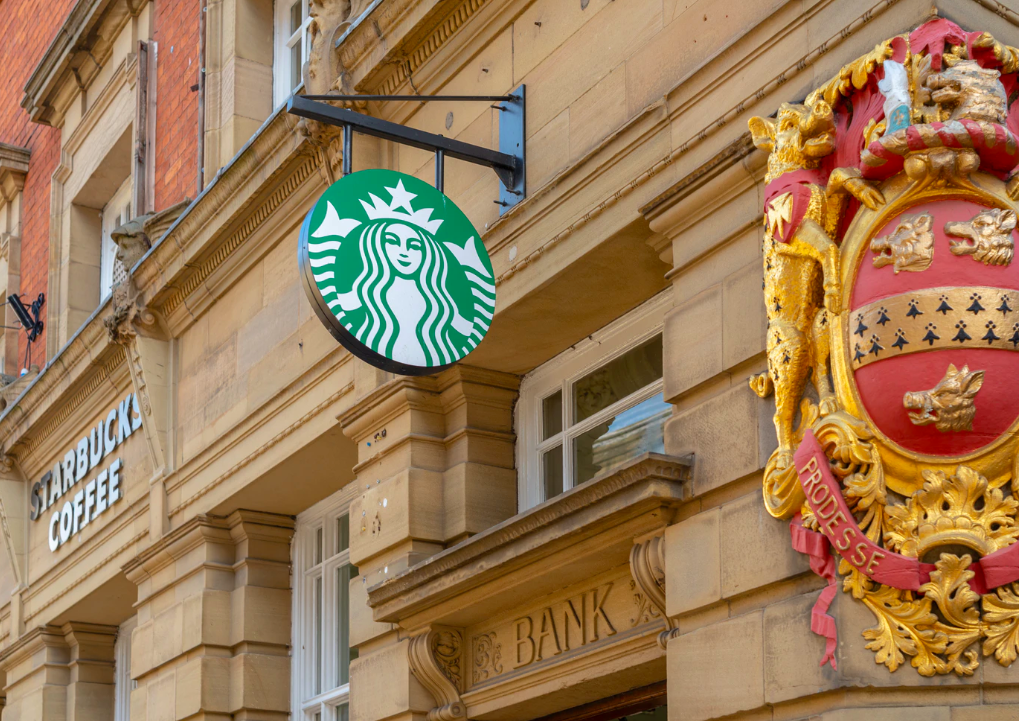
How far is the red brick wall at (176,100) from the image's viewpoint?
14.3m

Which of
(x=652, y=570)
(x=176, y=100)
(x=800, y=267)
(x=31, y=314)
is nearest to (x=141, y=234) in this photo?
(x=176, y=100)

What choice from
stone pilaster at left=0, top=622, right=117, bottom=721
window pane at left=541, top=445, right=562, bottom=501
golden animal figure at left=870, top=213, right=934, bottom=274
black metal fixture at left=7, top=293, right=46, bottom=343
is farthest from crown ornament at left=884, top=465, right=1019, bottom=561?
black metal fixture at left=7, top=293, right=46, bottom=343

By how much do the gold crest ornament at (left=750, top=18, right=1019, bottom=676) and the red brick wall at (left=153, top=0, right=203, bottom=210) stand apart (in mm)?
8502

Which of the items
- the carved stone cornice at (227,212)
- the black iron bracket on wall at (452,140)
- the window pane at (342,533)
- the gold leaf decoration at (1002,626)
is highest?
the carved stone cornice at (227,212)

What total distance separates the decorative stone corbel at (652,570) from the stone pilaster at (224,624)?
5.36 m

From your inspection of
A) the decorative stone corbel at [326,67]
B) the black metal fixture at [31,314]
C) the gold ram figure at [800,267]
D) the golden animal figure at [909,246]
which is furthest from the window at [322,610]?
the black metal fixture at [31,314]

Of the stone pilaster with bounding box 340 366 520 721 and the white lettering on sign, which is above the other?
the white lettering on sign

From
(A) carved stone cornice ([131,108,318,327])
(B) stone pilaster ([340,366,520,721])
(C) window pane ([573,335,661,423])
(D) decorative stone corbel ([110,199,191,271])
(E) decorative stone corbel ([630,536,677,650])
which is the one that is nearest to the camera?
(E) decorative stone corbel ([630,536,677,650])

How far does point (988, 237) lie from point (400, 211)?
334 centimetres

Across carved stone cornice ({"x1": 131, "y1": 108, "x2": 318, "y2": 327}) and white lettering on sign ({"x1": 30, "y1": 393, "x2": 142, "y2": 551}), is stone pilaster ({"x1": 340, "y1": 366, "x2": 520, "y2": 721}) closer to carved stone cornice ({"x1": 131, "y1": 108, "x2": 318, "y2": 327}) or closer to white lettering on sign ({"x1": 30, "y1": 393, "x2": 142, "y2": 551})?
carved stone cornice ({"x1": 131, "y1": 108, "x2": 318, "y2": 327})

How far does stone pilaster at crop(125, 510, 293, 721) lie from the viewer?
40.0 feet

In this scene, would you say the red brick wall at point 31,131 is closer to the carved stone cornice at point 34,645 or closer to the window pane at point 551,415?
the carved stone cornice at point 34,645

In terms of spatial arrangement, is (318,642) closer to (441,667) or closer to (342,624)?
(342,624)

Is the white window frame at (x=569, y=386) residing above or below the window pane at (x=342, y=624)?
above
